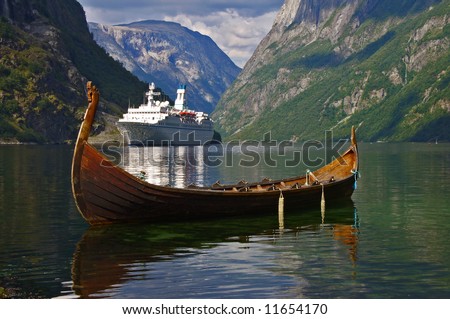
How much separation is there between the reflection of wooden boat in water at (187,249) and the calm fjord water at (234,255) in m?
0.06

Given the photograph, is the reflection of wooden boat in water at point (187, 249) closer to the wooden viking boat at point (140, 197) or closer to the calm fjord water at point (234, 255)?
the calm fjord water at point (234, 255)

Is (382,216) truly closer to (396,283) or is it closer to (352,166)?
(352,166)

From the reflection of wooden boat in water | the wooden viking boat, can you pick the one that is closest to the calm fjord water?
the reflection of wooden boat in water

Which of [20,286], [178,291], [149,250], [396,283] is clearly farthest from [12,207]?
[396,283]

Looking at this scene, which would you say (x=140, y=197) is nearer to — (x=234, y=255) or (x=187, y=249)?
(x=187, y=249)

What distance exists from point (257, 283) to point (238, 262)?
4.38 meters

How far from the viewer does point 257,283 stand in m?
27.4

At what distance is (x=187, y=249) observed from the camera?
35344 millimetres

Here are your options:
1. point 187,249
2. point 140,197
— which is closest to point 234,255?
Answer: point 187,249

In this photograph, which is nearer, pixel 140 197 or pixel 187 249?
pixel 187 249

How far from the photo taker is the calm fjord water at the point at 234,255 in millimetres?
26594

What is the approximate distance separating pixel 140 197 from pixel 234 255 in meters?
10.2

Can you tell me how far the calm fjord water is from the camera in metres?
26.6

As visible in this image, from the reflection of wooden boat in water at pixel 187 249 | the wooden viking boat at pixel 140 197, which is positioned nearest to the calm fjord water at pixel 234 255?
the reflection of wooden boat in water at pixel 187 249
